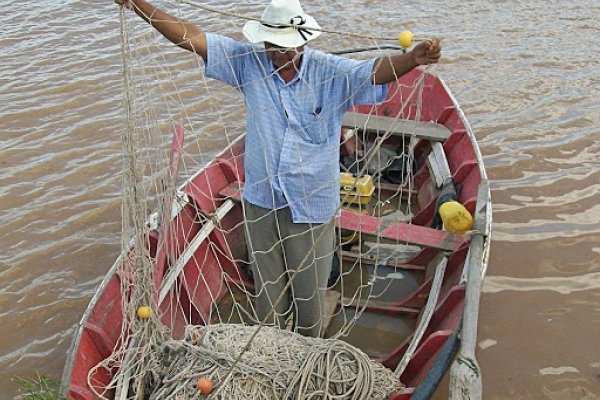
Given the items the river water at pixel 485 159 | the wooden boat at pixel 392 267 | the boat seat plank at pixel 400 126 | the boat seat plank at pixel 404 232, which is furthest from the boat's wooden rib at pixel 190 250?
the boat seat plank at pixel 400 126

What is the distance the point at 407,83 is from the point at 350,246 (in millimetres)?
2184

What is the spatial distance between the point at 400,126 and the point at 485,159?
46.5 inches

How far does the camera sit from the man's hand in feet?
8.16

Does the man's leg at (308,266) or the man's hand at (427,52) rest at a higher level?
the man's hand at (427,52)

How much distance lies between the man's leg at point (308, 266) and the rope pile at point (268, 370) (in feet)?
1.47

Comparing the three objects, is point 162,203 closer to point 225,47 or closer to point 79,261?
point 225,47

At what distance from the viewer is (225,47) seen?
10.1 feet

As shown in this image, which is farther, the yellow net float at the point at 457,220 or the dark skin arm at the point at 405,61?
the yellow net float at the point at 457,220

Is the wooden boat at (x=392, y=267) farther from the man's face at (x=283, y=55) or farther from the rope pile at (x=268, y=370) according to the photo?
the man's face at (x=283, y=55)

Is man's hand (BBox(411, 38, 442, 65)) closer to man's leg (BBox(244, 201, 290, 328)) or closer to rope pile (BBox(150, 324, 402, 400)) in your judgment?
man's leg (BBox(244, 201, 290, 328))

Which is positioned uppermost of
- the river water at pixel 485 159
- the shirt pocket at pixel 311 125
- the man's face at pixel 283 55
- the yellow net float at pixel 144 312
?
the man's face at pixel 283 55

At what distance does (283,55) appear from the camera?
286 centimetres

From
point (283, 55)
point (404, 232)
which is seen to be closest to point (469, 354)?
point (283, 55)

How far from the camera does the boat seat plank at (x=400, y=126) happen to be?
5492mm
